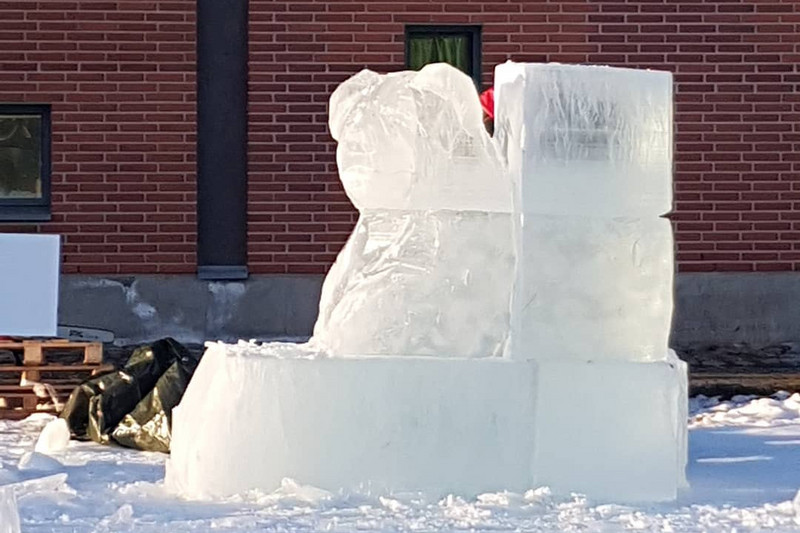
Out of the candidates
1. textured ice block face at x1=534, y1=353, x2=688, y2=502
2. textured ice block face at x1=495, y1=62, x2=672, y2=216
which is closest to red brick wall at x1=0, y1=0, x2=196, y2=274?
textured ice block face at x1=495, y1=62, x2=672, y2=216

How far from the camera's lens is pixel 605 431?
6371 mm

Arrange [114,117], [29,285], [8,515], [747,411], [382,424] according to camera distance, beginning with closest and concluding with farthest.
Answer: [8,515] < [382,424] < [747,411] < [29,285] < [114,117]

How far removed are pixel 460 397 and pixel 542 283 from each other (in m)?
0.58

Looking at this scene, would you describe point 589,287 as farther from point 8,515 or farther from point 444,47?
point 444,47

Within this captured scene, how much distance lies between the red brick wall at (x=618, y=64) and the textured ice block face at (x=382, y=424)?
243 inches

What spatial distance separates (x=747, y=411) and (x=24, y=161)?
638 centimetres

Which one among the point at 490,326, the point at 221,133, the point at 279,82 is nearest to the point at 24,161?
the point at 221,133

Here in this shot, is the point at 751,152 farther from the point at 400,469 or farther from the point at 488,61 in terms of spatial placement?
the point at 400,469

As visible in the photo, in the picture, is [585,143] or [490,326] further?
[490,326]

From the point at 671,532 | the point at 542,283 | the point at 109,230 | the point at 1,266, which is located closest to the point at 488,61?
the point at 109,230

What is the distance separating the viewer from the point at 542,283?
252 inches

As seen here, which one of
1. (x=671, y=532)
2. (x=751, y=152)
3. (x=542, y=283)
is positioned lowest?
(x=671, y=532)

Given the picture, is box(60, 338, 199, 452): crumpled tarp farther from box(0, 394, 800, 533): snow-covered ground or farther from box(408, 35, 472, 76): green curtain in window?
box(408, 35, 472, 76): green curtain in window

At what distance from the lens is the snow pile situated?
8.98 metres
